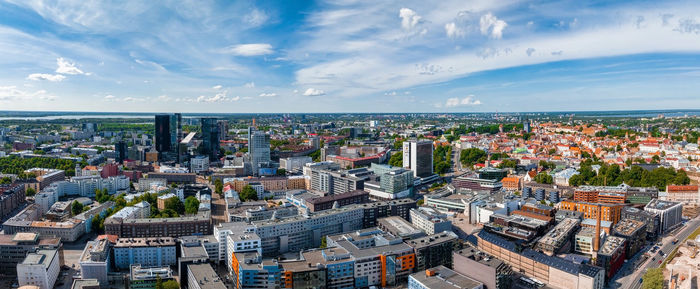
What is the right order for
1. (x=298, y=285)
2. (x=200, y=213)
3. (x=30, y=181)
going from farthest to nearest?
(x=30, y=181) → (x=200, y=213) → (x=298, y=285)

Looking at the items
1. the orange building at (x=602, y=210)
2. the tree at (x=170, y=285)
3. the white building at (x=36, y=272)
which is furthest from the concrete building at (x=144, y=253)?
the orange building at (x=602, y=210)

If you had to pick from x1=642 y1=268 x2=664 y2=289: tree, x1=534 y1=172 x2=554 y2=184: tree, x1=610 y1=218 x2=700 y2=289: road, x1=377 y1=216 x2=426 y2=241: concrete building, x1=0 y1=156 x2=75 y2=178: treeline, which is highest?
x1=0 y1=156 x2=75 y2=178: treeline

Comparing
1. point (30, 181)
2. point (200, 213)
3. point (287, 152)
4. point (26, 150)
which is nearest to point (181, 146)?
point (287, 152)

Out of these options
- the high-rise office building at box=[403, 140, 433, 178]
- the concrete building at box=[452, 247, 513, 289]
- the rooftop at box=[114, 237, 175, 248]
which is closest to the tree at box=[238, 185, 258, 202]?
the rooftop at box=[114, 237, 175, 248]

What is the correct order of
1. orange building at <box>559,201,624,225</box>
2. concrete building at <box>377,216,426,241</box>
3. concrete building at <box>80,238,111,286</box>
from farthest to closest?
orange building at <box>559,201,624,225</box>, concrete building at <box>377,216,426,241</box>, concrete building at <box>80,238,111,286</box>

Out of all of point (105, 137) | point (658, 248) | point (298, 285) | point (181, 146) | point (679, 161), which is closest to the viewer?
point (298, 285)

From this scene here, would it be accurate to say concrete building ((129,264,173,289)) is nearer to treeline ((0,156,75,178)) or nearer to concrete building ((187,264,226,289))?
concrete building ((187,264,226,289))

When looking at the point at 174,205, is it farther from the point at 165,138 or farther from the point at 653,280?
the point at 165,138

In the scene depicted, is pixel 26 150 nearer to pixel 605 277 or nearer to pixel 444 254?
pixel 444 254
